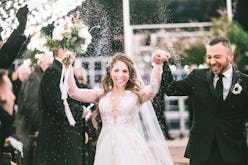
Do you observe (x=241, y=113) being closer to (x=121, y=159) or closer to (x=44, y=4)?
(x=121, y=159)

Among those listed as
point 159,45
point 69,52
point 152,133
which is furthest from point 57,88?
point 159,45

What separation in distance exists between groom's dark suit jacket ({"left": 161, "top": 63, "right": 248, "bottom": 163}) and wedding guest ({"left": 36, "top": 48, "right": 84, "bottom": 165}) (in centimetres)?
109

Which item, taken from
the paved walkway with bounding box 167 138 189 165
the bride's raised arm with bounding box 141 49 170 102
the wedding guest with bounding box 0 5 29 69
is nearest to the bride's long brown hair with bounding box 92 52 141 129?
the bride's raised arm with bounding box 141 49 170 102

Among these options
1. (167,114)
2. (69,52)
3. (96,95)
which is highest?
(69,52)

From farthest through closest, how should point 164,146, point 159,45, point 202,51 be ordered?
point 202,51
point 159,45
point 164,146

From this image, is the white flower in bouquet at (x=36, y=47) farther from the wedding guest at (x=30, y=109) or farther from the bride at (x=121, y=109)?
the bride at (x=121, y=109)

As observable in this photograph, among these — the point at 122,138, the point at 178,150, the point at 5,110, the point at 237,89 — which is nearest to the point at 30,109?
the point at 122,138

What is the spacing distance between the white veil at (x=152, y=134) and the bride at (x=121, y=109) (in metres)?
0.06

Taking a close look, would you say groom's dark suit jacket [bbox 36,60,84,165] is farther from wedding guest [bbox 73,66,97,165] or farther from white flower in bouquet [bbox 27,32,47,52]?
wedding guest [bbox 73,66,97,165]

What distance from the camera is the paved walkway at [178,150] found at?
728 centimetres

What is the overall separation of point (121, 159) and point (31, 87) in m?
1.53

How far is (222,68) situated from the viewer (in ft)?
15.6

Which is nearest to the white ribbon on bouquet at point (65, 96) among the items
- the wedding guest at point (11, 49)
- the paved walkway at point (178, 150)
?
the wedding guest at point (11, 49)

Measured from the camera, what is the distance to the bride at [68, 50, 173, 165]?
478 cm
